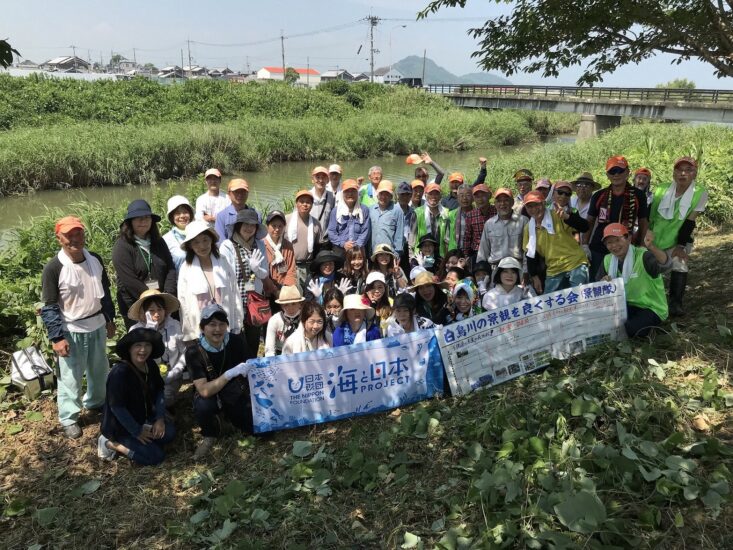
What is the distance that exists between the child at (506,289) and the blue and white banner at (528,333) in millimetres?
369

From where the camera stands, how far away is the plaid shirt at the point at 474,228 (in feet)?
19.8

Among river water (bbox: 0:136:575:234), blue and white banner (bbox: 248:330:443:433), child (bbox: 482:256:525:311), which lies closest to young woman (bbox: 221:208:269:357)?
blue and white banner (bbox: 248:330:443:433)

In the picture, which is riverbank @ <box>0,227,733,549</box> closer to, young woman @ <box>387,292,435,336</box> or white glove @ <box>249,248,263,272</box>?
young woman @ <box>387,292,435,336</box>

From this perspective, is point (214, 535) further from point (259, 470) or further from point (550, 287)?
point (550, 287)

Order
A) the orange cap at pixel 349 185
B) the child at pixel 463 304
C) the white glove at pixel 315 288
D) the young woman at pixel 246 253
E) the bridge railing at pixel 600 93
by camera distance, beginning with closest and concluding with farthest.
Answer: the young woman at pixel 246 253, the child at pixel 463 304, the white glove at pixel 315 288, the orange cap at pixel 349 185, the bridge railing at pixel 600 93

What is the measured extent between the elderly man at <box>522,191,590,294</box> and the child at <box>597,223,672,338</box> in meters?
0.49

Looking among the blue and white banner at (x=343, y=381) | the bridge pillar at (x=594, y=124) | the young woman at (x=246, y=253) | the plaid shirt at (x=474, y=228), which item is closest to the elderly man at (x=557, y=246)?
the plaid shirt at (x=474, y=228)

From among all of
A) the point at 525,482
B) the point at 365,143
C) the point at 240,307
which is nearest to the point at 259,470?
the point at 240,307

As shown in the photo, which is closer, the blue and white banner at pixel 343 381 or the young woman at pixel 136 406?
the young woman at pixel 136 406

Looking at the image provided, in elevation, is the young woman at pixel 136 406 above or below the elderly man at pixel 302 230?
below

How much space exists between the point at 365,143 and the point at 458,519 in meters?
26.6

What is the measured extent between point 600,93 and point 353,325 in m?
38.5

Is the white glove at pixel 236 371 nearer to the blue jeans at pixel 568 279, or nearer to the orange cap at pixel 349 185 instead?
the orange cap at pixel 349 185

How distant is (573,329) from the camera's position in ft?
15.0
